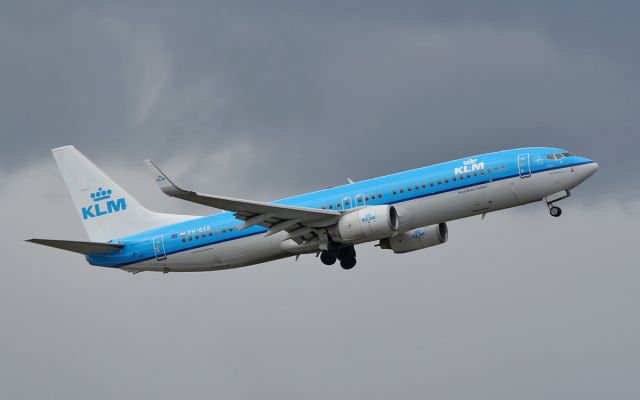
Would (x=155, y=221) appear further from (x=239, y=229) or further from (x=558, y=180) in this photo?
(x=558, y=180)

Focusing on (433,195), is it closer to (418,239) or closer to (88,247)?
(418,239)

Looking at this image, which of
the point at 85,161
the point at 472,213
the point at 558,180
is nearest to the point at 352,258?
the point at 472,213

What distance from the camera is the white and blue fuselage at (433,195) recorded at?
6128 centimetres

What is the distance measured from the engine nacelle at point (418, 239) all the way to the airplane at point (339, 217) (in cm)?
5

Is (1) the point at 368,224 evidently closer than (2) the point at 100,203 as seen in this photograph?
Yes

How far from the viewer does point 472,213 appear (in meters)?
62.0

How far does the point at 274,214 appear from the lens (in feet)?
205

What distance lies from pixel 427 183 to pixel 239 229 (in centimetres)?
962

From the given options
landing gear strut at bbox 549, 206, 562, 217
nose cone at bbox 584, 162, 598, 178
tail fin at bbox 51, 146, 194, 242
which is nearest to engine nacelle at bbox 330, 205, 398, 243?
landing gear strut at bbox 549, 206, 562, 217

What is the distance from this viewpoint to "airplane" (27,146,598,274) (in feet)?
201

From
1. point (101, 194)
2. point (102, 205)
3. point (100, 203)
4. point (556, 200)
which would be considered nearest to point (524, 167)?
point (556, 200)

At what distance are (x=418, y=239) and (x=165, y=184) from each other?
54.8 feet

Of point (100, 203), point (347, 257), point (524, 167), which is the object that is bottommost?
point (347, 257)

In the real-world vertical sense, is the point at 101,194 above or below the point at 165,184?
above
